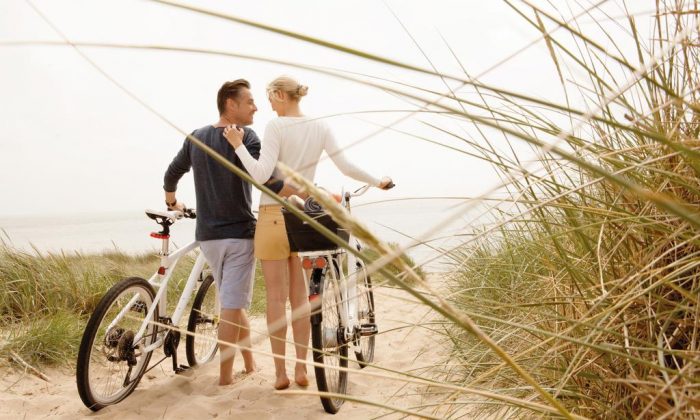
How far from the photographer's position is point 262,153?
3225 mm

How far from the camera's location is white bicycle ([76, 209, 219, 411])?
10.5 feet

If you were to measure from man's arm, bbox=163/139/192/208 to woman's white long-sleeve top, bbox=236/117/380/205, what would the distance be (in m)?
0.73

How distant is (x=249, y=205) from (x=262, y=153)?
533 mm

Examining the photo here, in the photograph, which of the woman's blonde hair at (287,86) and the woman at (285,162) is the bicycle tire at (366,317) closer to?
the woman at (285,162)

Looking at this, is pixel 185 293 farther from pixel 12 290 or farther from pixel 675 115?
pixel 675 115

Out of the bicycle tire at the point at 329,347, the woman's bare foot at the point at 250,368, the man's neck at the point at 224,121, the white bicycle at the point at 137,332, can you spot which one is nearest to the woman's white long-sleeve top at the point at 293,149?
the man's neck at the point at 224,121

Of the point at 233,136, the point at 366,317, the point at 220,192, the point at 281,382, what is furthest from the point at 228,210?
the point at 366,317

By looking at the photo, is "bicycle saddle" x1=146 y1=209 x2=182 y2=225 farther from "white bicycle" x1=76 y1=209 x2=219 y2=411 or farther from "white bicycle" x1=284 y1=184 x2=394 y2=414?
"white bicycle" x1=284 y1=184 x2=394 y2=414

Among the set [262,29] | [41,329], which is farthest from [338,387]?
[262,29]

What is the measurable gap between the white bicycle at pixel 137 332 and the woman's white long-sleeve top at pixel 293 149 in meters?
0.87

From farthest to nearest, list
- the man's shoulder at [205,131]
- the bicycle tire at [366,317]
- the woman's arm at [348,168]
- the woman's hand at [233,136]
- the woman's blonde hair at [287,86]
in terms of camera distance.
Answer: the bicycle tire at [366,317]
the man's shoulder at [205,131]
the woman's arm at [348,168]
the woman's blonde hair at [287,86]
the woman's hand at [233,136]

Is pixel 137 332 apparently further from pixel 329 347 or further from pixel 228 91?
pixel 228 91

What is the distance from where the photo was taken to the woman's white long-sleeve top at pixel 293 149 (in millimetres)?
3146

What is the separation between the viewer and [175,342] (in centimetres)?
376
